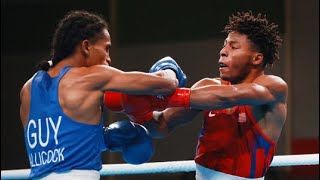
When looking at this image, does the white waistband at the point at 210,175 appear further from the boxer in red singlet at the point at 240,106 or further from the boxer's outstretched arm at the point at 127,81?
the boxer's outstretched arm at the point at 127,81

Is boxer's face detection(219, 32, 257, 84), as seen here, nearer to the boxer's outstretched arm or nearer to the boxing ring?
the boxer's outstretched arm

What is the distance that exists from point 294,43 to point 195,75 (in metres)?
0.90

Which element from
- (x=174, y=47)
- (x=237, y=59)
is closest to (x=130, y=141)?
(x=237, y=59)

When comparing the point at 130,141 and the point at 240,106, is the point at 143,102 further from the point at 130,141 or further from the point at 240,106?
the point at 240,106

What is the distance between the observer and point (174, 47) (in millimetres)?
5293

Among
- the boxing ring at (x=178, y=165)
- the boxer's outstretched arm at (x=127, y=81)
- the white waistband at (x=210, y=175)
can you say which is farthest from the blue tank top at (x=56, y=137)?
the boxing ring at (x=178, y=165)

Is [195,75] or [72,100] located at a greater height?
[72,100]

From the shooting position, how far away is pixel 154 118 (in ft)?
7.77

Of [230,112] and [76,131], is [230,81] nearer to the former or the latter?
[230,112]

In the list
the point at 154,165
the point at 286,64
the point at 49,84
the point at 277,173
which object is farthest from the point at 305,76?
the point at 49,84

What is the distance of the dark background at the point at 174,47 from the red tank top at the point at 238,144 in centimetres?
238

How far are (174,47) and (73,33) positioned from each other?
10.9 feet

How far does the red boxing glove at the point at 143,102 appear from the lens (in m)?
2.05

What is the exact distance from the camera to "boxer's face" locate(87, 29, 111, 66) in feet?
6.60
